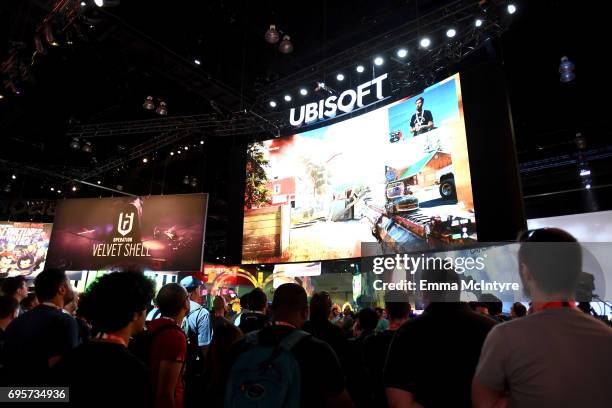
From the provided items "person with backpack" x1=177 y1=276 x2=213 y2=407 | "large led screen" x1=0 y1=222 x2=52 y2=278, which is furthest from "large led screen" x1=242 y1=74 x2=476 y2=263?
"large led screen" x1=0 y1=222 x2=52 y2=278

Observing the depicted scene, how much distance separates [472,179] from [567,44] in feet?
13.3

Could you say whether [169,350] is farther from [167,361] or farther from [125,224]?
[125,224]

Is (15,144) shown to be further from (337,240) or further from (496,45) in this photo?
(496,45)

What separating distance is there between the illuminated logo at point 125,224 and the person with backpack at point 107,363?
10.3 m

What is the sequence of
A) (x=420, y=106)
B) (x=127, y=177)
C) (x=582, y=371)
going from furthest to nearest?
(x=127, y=177)
(x=420, y=106)
(x=582, y=371)

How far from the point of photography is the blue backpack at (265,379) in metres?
1.67

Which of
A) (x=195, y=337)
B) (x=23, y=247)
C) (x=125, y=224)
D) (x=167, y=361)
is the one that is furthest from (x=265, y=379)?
(x=23, y=247)

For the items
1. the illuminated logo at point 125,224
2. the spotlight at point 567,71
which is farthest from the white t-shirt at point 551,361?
the illuminated logo at point 125,224

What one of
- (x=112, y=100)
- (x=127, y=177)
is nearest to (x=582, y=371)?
(x=112, y=100)

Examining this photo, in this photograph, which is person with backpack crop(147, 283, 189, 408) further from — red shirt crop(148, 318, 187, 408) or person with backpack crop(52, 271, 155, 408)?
person with backpack crop(52, 271, 155, 408)

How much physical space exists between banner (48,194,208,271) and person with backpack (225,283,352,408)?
8979 millimetres

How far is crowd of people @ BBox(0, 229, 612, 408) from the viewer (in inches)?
51.2

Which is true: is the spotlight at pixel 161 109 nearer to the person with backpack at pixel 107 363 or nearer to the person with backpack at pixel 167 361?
the person with backpack at pixel 167 361

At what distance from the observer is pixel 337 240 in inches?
332
